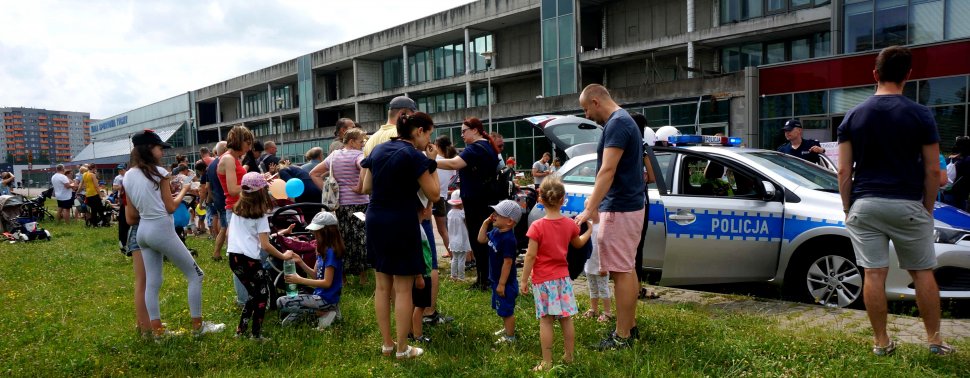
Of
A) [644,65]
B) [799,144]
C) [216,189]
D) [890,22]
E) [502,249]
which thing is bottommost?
[502,249]

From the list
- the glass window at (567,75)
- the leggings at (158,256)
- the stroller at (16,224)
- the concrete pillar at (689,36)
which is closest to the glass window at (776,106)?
the concrete pillar at (689,36)

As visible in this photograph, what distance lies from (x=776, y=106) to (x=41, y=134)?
206m

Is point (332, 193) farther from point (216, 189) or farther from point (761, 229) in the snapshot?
point (761, 229)

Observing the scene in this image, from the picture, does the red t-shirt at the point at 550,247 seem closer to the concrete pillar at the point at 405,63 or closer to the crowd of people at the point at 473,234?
the crowd of people at the point at 473,234

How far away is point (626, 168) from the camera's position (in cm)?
431

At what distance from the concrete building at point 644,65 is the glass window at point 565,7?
0.38 ft

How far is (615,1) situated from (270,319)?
3021 cm

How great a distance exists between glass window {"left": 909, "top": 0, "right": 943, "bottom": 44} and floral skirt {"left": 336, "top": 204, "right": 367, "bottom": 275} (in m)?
20.0

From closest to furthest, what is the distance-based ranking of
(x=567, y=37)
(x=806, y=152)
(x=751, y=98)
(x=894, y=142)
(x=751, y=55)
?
(x=894, y=142) < (x=806, y=152) < (x=751, y=98) < (x=751, y=55) < (x=567, y=37)

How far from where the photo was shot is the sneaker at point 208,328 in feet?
16.5

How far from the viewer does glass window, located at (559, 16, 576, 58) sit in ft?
104

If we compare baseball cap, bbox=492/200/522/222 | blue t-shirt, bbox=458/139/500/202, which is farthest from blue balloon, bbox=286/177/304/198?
baseball cap, bbox=492/200/522/222

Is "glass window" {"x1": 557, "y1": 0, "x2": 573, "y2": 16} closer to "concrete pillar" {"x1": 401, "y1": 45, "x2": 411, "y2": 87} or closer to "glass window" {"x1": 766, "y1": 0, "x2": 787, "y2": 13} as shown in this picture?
"glass window" {"x1": 766, "y1": 0, "x2": 787, "y2": 13}

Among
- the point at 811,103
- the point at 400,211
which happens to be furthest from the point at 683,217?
the point at 811,103
